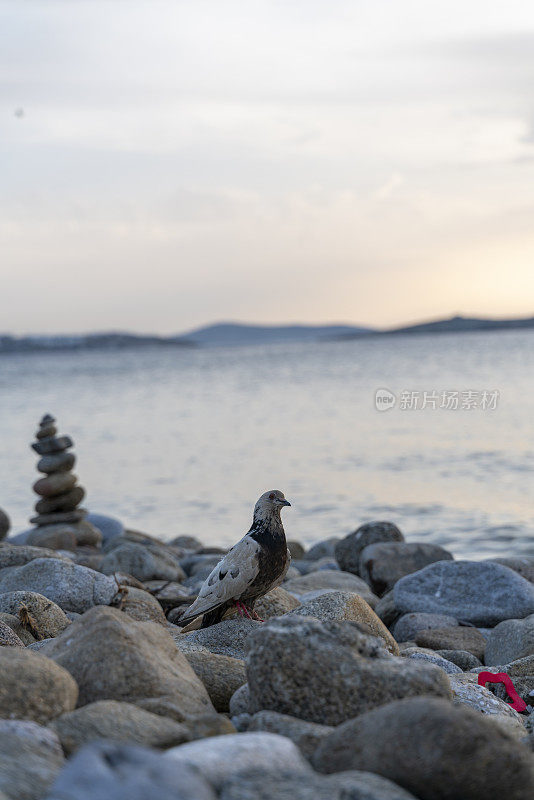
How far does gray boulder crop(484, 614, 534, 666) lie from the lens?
7.99m

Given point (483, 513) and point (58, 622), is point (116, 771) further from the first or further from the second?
point (483, 513)

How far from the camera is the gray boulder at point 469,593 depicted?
31.8 feet

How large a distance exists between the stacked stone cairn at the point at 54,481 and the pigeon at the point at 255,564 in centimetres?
941

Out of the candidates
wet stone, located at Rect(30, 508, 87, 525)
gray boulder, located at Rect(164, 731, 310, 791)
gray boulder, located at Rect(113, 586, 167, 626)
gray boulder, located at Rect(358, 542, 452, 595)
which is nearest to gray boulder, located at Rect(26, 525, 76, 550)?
wet stone, located at Rect(30, 508, 87, 525)

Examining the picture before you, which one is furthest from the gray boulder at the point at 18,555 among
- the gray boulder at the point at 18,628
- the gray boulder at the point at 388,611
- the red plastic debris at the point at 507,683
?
the red plastic debris at the point at 507,683

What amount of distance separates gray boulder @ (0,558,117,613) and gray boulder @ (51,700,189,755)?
387 centimetres

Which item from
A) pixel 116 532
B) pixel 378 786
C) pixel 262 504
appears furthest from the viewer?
pixel 116 532

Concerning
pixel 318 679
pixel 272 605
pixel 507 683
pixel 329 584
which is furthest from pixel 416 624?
pixel 318 679

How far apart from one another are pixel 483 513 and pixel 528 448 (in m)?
8.80

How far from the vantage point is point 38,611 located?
6680mm

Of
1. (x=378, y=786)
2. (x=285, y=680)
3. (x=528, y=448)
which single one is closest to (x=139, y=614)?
(x=285, y=680)

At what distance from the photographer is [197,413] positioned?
136 ft

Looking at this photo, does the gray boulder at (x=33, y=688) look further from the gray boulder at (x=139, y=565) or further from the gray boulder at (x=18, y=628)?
the gray boulder at (x=139, y=565)

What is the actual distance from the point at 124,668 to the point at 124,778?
1.52m
